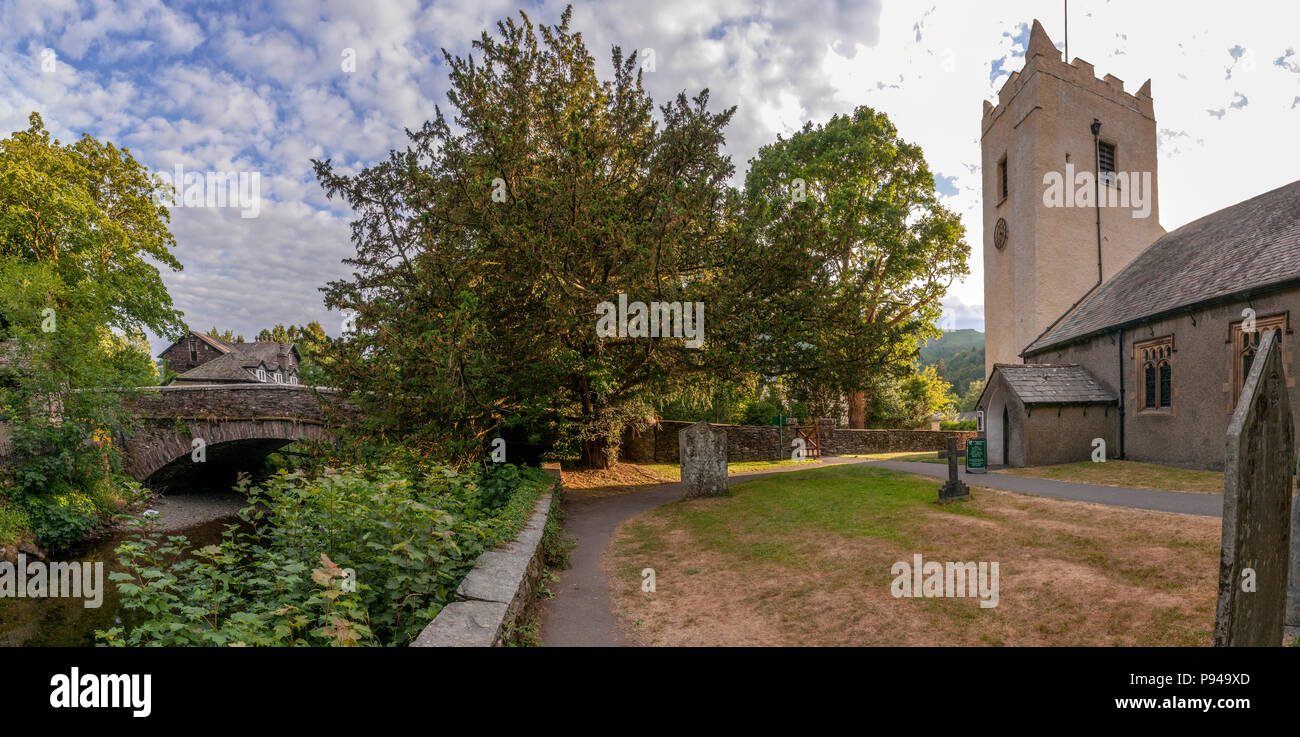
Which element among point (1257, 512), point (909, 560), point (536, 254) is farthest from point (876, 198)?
point (1257, 512)

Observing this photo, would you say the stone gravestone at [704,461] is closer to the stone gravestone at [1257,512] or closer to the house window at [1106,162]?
the stone gravestone at [1257,512]

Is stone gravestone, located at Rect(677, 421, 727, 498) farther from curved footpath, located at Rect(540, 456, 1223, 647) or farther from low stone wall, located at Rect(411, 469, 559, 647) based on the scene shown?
low stone wall, located at Rect(411, 469, 559, 647)

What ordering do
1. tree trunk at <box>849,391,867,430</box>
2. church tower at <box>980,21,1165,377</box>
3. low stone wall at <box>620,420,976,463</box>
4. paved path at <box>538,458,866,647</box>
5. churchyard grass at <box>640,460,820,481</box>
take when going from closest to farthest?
paved path at <box>538,458,866,647</box> < churchyard grass at <box>640,460,820,481</box> < church tower at <box>980,21,1165,377</box> < low stone wall at <box>620,420,976,463</box> < tree trunk at <box>849,391,867,430</box>

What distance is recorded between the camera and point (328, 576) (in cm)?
435

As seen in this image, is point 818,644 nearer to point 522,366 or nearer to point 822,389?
point 522,366

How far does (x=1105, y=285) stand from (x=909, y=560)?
2169cm

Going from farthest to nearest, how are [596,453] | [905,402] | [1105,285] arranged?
[905,402] < [1105,285] < [596,453]

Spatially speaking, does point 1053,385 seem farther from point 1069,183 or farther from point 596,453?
point 596,453

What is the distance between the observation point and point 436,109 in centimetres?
1584

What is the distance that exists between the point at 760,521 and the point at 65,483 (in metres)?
19.8

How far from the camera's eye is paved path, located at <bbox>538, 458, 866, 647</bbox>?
20.0 feet

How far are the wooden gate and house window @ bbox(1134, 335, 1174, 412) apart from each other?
13655mm

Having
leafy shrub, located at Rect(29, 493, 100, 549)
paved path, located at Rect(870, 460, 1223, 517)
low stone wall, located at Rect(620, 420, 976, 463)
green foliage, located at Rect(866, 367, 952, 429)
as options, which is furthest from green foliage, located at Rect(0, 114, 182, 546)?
green foliage, located at Rect(866, 367, 952, 429)
